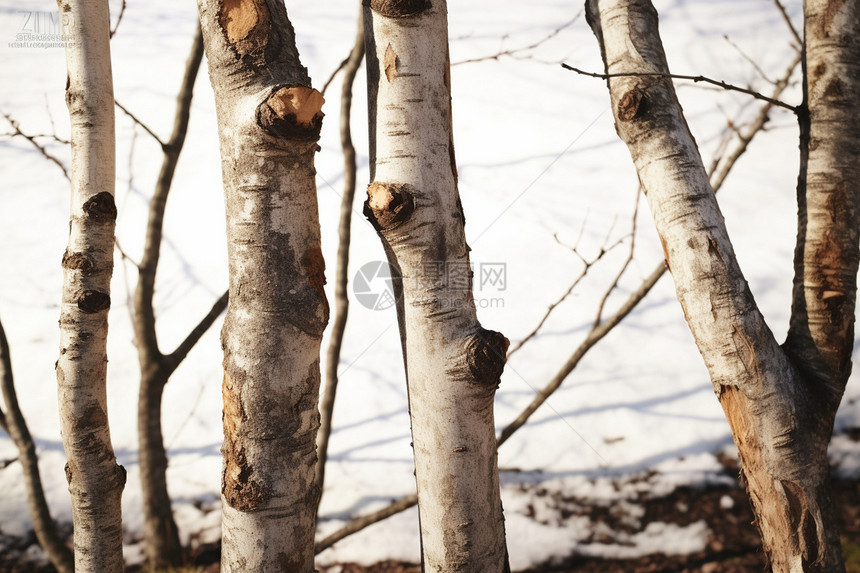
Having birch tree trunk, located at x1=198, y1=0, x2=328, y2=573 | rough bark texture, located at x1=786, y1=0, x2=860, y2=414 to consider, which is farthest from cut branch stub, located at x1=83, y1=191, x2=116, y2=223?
rough bark texture, located at x1=786, y1=0, x2=860, y2=414

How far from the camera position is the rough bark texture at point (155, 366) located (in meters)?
1.79

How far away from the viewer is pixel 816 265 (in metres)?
0.98

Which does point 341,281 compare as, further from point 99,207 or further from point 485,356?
point 485,356

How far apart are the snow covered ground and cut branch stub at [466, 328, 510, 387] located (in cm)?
131

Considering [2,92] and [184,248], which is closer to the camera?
[184,248]

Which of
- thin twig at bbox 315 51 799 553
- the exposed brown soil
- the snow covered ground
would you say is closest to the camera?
thin twig at bbox 315 51 799 553

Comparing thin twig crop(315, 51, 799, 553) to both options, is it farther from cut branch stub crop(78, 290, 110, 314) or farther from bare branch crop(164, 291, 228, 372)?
cut branch stub crop(78, 290, 110, 314)

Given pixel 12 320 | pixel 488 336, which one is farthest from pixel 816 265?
pixel 12 320

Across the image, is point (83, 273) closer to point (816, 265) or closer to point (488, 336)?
point (488, 336)

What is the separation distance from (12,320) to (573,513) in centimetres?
247

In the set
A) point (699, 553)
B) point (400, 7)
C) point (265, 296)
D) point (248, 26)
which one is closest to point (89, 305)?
point (265, 296)

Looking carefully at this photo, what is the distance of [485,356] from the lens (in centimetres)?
77

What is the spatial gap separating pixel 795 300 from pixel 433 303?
700mm

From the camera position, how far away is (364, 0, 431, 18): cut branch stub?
795mm
